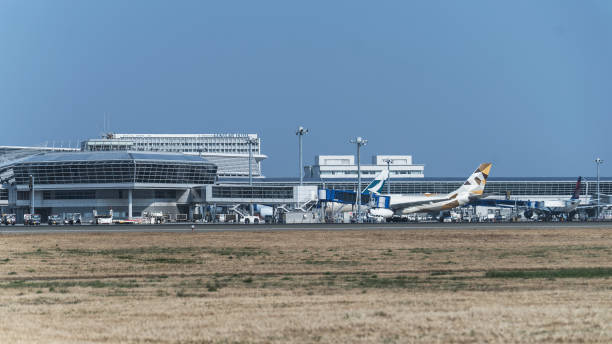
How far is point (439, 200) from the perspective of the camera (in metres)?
138

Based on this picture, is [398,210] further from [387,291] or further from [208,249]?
[387,291]

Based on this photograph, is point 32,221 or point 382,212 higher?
point 382,212

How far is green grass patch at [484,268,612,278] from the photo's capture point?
34.0m

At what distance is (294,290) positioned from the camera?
95.7 ft

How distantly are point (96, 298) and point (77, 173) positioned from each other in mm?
136982

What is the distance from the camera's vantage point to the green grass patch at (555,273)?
3397 centimetres

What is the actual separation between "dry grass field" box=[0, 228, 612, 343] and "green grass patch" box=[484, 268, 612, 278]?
3.1 inches

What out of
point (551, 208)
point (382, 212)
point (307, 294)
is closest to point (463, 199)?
point (551, 208)

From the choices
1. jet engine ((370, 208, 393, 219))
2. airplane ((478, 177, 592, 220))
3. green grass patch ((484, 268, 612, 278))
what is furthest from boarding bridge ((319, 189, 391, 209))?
green grass patch ((484, 268, 612, 278))

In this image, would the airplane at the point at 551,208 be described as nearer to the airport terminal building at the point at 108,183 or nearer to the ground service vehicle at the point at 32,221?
the airport terminal building at the point at 108,183

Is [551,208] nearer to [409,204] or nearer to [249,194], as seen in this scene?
[409,204]

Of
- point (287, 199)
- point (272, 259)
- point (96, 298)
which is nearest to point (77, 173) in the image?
point (287, 199)

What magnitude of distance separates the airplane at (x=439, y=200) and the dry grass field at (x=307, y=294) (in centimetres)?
8100

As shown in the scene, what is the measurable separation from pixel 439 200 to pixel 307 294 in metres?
112
